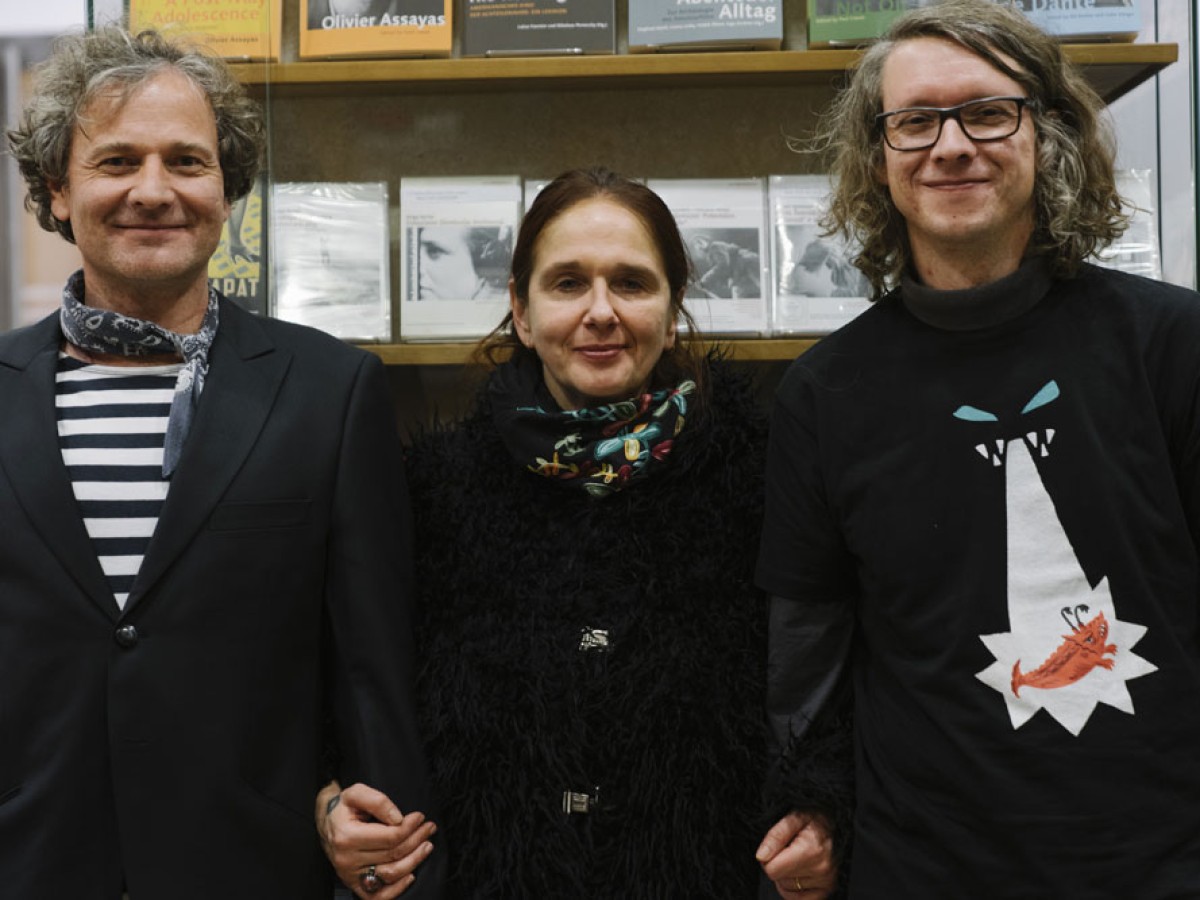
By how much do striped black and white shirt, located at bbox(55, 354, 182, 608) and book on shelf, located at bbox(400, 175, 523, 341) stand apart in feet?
2.41

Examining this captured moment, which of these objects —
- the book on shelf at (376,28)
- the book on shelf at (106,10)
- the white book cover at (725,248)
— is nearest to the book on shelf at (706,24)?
the white book cover at (725,248)

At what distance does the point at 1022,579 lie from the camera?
56.5 inches

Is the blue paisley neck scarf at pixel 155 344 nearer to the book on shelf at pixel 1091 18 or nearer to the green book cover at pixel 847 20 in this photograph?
the green book cover at pixel 847 20

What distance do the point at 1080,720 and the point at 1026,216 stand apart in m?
0.65

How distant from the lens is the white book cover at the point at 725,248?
222 centimetres

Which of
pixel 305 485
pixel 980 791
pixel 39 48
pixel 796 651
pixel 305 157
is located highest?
pixel 39 48

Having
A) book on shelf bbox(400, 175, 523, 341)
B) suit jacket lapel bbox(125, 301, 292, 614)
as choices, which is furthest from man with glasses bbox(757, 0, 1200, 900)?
book on shelf bbox(400, 175, 523, 341)

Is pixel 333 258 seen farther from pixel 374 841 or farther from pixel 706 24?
pixel 374 841

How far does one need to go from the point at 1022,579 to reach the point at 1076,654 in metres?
0.11

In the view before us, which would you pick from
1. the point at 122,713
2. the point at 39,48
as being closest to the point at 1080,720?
the point at 122,713

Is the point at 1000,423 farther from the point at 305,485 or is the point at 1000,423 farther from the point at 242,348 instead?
the point at 242,348

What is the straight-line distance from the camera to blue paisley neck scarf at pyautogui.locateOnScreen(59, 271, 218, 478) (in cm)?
153

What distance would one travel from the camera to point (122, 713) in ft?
4.75

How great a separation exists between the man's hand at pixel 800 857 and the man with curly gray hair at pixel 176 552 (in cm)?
45
